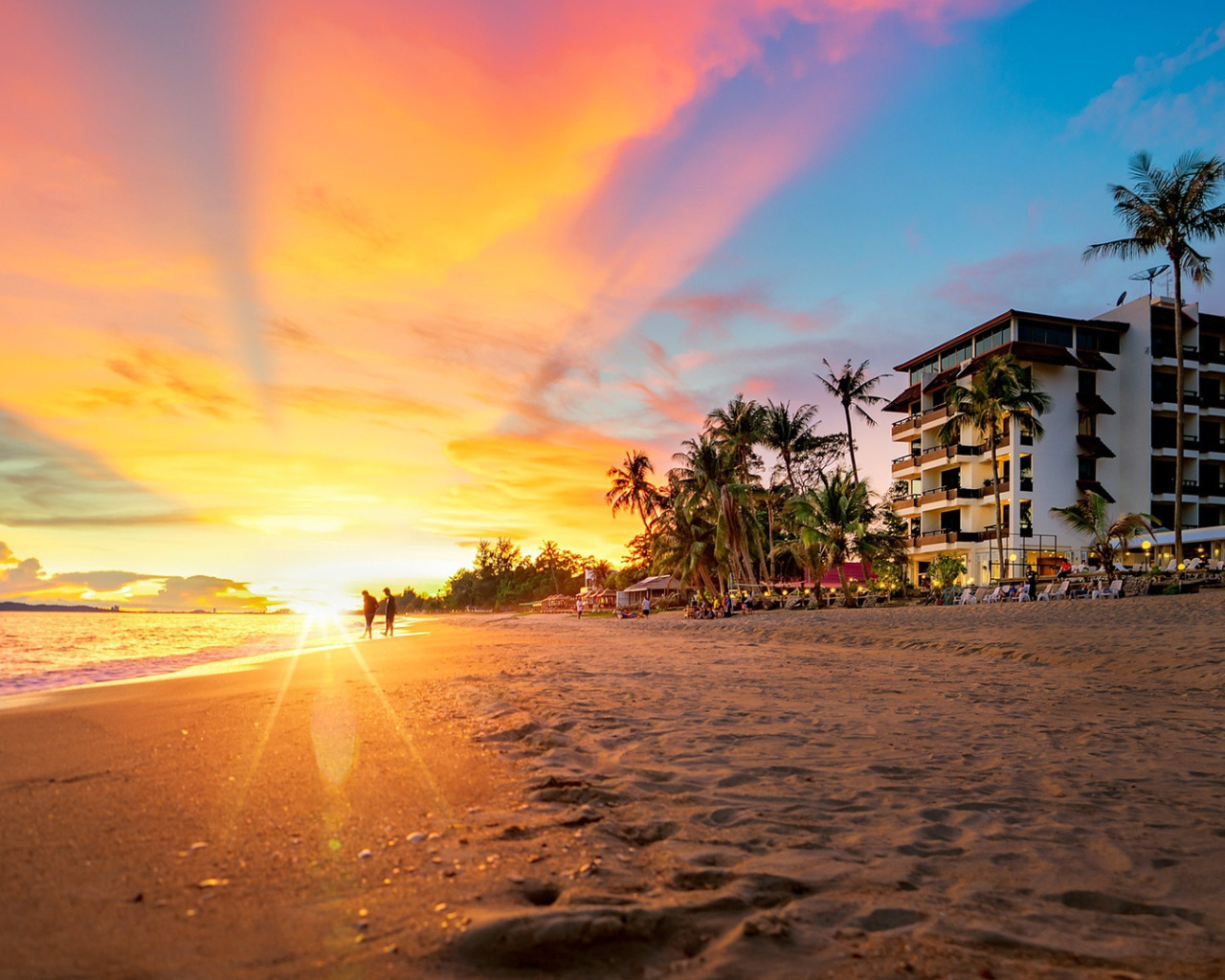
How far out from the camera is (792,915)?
8.94 ft

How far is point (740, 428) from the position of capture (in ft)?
178

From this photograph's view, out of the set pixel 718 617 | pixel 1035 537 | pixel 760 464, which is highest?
pixel 760 464

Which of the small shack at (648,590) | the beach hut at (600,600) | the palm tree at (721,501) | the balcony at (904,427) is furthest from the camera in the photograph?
the beach hut at (600,600)

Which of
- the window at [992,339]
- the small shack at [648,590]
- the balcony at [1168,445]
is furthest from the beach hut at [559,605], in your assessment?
the balcony at [1168,445]

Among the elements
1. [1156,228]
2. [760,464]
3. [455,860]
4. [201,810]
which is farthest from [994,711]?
[760,464]

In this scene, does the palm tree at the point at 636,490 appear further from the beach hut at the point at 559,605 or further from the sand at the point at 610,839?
the sand at the point at 610,839

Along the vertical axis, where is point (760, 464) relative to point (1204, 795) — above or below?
above

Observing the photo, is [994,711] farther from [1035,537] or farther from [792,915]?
[1035,537]

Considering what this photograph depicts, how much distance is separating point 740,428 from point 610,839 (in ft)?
171

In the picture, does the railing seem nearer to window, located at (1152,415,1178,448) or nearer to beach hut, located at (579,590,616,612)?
window, located at (1152,415,1178,448)

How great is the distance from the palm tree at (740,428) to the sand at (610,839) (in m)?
46.3

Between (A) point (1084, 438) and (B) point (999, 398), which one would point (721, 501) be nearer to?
(B) point (999, 398)

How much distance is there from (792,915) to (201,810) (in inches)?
114

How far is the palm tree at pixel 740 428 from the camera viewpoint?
177 ft
